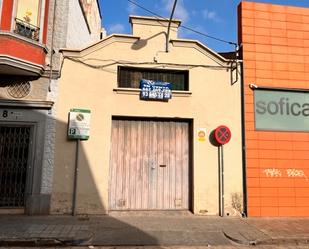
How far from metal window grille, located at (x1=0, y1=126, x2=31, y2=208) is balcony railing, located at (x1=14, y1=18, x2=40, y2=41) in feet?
8.55

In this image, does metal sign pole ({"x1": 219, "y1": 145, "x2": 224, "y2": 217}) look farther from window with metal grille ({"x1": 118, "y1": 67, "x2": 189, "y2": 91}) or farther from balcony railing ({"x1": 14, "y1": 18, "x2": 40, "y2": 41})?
balcony railing ({"x1": 14, "y1": 18, "x2": 40, "y2": 41})

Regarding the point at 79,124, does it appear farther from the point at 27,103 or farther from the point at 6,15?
the point at 6,15

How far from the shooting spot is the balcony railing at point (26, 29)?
365 inches

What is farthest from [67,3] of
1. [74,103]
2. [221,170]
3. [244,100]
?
[221,170]

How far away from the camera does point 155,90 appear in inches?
401

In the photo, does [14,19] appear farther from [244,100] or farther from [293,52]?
[293,52]

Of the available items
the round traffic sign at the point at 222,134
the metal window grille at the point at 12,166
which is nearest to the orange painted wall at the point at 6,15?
the metal window grille at the point at 12,166

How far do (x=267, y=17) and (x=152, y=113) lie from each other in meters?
4.86

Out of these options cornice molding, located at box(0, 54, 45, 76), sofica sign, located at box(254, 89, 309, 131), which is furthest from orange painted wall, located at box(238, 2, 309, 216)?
cornice molding, located at box(0, 54, 45, 76)

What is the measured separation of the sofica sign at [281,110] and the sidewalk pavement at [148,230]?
2834mm

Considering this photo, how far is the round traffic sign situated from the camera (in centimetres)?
1017

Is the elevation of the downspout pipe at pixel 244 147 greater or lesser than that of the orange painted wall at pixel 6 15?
lesser

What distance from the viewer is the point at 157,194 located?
10.2 metres

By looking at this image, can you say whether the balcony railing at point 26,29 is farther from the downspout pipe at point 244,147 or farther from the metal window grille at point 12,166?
the downspout pipe at point 244,147
